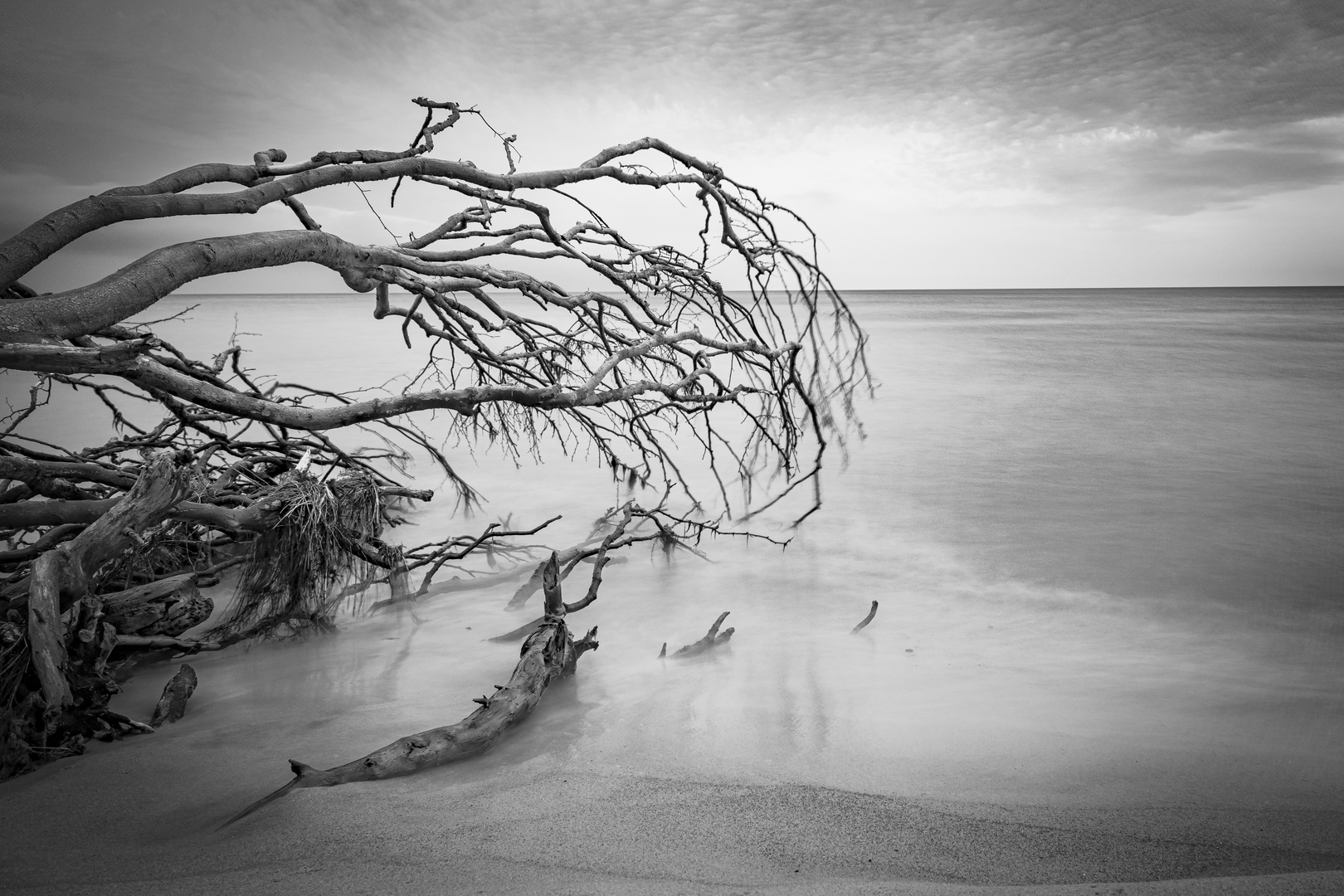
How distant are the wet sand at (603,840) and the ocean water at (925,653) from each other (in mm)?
92

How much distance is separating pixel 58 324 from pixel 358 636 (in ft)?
7.32

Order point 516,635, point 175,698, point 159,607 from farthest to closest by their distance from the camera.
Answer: point 516,635 → point 159,607 → point 175,698

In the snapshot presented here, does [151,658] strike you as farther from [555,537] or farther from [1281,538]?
[1281,538]

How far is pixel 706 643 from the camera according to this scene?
375cm

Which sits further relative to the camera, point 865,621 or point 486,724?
point 865,621

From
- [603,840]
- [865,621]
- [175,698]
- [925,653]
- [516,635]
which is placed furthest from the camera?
[865,621]

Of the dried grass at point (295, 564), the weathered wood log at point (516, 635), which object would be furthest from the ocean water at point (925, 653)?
the dried grass at point (295, 564)

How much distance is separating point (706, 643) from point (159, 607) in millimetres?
2416

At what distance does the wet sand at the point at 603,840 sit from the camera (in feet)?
6.23

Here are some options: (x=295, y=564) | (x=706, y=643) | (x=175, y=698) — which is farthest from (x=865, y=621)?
(x=175, y=698)

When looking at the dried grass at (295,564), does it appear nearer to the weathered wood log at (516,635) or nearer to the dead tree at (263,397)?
the dead tree at (263,397)

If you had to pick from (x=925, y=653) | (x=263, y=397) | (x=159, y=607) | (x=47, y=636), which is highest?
(x=263, y=397)

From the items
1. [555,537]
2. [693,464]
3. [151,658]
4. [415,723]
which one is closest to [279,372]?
[693,464]

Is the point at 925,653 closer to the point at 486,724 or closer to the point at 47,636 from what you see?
the point at 486,724
